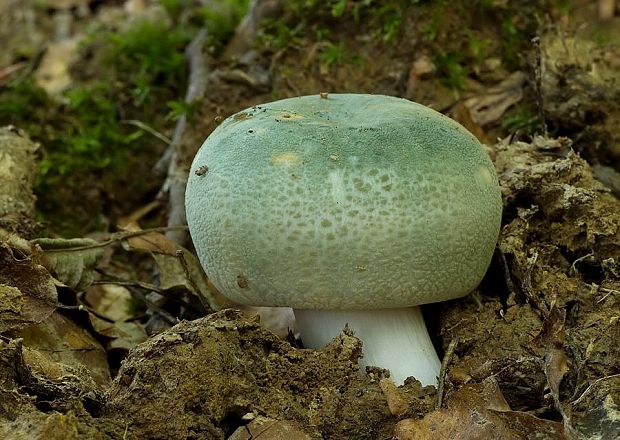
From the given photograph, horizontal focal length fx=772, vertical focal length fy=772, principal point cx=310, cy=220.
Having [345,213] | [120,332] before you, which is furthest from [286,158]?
[120,332]

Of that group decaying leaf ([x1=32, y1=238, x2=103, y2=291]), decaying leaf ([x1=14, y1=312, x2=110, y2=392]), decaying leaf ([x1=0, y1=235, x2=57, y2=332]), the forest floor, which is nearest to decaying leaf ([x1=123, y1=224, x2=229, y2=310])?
the forest floor

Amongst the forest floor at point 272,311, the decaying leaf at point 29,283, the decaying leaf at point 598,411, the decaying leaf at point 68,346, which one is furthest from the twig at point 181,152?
the decaying leaf at point 598,411

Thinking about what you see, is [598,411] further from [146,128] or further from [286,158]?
[146,128]

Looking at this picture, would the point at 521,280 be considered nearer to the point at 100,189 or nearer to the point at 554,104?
the point at 554,104

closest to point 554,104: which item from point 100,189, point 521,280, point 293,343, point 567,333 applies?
point 521,280

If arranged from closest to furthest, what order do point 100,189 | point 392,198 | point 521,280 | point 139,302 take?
point 392,198, point 521,280, point 139,302, point 100,189
